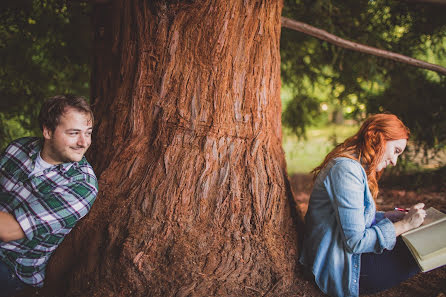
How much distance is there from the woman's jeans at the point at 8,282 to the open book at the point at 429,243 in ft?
8.52

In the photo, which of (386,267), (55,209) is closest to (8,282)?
(55,209)

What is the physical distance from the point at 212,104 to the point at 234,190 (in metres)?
0.66

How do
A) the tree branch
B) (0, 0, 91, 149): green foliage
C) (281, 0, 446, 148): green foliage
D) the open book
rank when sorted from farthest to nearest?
(281, 0, 446, 148): green foliage
(0, 0, 91, 149): green foliage
the tree branch
the open book

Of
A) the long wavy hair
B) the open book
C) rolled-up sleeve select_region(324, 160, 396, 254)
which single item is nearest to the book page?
the open book

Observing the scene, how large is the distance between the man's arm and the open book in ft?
8.01

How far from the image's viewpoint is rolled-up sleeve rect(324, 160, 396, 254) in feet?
7.73

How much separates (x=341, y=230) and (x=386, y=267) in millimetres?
485

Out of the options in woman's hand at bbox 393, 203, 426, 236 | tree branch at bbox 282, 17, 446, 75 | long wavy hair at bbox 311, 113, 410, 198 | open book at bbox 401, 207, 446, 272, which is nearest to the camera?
open book at bbox 401, 207, 446, 272

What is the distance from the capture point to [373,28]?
16.5 ft

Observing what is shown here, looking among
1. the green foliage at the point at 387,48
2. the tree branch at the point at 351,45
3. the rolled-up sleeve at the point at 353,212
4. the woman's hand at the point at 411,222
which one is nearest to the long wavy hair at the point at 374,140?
the rolled-up sleeve at the point at 353,212

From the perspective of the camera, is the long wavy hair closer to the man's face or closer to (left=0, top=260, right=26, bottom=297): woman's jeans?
the man's face

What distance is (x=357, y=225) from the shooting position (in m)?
2.35

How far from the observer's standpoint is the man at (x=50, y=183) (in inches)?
90.4

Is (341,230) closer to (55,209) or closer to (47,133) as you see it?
(55,209)
